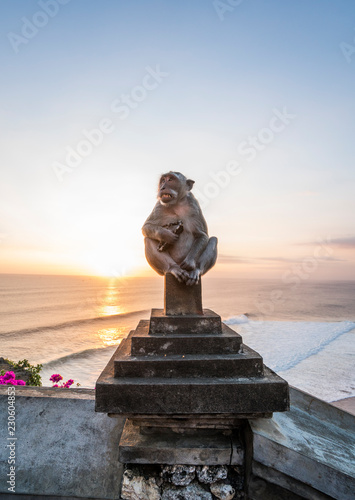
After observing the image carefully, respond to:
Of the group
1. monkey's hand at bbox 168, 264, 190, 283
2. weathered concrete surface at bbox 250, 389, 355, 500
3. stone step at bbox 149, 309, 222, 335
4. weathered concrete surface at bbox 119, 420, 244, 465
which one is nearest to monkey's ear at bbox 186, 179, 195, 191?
monkey's hand at bbox 168, 264, 190, 283

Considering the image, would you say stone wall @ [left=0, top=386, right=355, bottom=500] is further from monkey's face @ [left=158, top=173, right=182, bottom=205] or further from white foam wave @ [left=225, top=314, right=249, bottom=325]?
white foam wave @ [left=225, top=314, right=249, bottom=325]

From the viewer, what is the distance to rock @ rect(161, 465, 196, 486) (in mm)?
2303

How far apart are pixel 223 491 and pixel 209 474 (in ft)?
0.49

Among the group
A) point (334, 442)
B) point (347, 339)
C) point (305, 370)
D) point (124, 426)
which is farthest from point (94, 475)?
point (347, 339)

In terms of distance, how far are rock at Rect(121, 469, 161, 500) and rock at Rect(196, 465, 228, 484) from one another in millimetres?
354

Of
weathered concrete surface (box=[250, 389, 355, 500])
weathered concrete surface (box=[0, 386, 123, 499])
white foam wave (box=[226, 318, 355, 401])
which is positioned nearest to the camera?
weathered concrete surface (box=[250, 389, 355, 500])

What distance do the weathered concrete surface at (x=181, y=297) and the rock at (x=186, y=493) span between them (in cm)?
145

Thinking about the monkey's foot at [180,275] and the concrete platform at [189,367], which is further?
the monkey's foot at [180,275]

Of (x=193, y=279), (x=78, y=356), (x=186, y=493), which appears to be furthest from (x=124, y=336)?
(x=186, y=493)

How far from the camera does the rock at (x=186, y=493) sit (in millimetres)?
2275

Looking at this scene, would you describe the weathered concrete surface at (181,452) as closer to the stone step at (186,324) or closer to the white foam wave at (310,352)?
the stone step at (186,324)

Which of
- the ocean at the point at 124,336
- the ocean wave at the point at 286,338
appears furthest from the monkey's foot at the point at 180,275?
the ocean wave at the point at 286,338

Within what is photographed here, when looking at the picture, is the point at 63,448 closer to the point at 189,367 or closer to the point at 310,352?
the point at 189,367

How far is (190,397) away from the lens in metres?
2.32
